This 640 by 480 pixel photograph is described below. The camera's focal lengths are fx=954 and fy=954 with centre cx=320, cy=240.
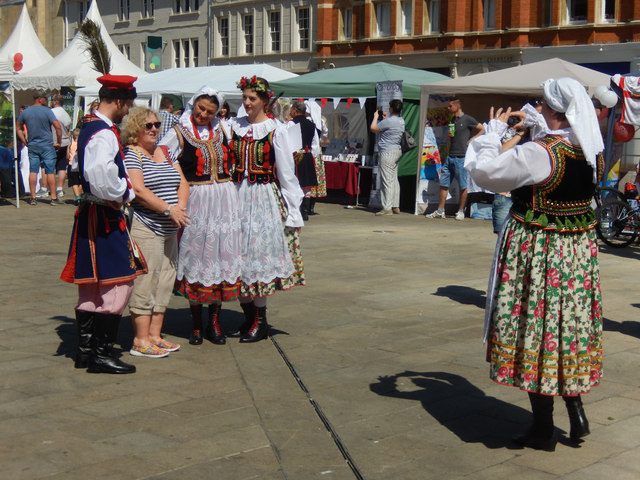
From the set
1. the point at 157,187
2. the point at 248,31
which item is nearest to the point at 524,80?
the point at 157,187

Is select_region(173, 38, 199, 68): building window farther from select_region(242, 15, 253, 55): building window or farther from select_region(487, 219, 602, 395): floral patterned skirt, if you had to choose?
select_region(487, 219, 602, 395): floral patterned skirt

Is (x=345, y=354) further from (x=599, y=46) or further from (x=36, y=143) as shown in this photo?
(x=599, y=46)

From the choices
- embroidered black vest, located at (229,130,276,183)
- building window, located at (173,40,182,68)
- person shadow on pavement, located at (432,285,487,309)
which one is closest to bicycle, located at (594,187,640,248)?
person shadow on pavement, located at (432,285,487,309)

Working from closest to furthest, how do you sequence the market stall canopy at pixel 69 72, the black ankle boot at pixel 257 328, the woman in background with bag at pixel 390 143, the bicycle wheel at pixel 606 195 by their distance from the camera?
the black ankle boot at pixel 257 328 < the bicycle wheel at pixel 606 195 < the woman in background with bag at pixel 390 143 < the market stall canopy at pixel 69 72

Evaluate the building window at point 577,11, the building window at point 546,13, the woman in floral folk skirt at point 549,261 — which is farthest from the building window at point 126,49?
the woman in floral folk skirt at point 549,261

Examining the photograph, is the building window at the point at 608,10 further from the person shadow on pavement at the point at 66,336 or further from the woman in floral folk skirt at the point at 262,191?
the person shadow on pavement at the point at 66,336

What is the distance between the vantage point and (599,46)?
30.3 metres

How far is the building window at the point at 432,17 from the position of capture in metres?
36.1

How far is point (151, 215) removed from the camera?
6383mm

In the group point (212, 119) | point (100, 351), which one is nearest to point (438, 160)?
point (212, 119)

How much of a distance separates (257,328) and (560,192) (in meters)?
2.96

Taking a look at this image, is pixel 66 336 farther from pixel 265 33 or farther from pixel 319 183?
pixel 265 33

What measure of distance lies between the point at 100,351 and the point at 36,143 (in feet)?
38.0

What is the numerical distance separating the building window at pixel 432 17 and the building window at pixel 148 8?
18865 mm
